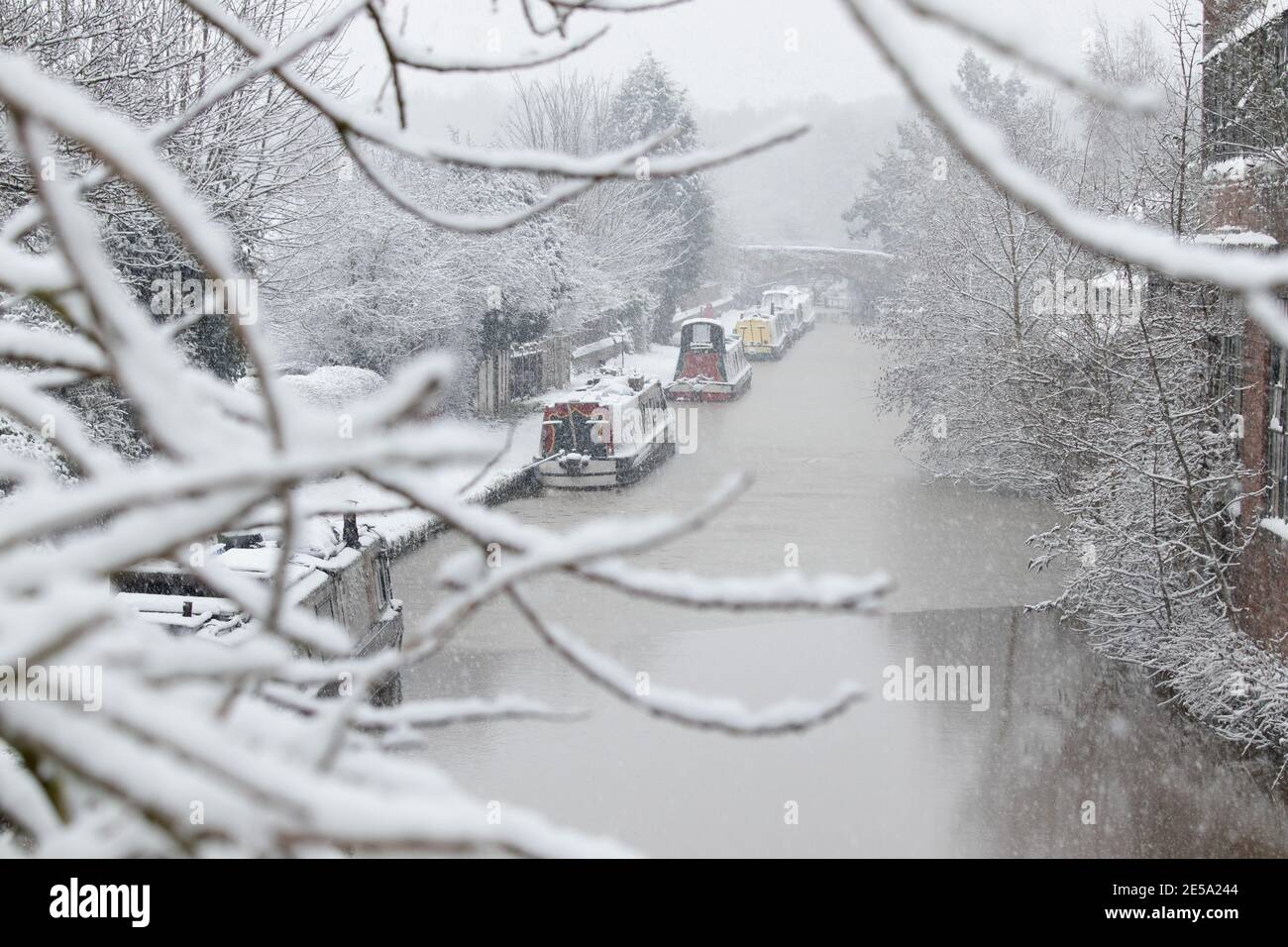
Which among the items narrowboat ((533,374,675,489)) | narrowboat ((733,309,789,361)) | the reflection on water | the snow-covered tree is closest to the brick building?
the reflection on water

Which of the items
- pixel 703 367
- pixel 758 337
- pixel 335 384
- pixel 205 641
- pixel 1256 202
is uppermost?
pixel 758 337

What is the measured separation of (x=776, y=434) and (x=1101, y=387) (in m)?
11.6

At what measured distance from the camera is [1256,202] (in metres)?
8.70

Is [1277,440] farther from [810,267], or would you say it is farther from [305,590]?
[810,267]

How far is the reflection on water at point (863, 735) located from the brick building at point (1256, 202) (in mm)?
1403

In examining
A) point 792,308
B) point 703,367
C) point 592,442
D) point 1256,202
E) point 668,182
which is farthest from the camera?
point 792,308

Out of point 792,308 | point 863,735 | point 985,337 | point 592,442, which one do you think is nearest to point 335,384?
point 592,442

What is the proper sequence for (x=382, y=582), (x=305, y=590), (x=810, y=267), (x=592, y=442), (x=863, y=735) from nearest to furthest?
(x=305, y=590)
(x=863, y=735)
(x=382, y=582)
(x=592, y=442)
(x=810, y=267)

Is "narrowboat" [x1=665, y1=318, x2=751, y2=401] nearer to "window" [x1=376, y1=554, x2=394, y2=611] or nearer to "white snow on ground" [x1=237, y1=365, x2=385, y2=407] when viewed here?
"white snow on ground" [x1=237, y1=365, x2=385, y2=407]

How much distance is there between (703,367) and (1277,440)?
21.2m

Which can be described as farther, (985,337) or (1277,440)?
(985,337)

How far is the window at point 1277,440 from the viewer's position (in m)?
8.70

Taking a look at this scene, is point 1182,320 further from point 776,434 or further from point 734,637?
point 776,434

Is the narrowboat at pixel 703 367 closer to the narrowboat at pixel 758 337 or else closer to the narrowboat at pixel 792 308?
the narrowboat at pixel 758 337
